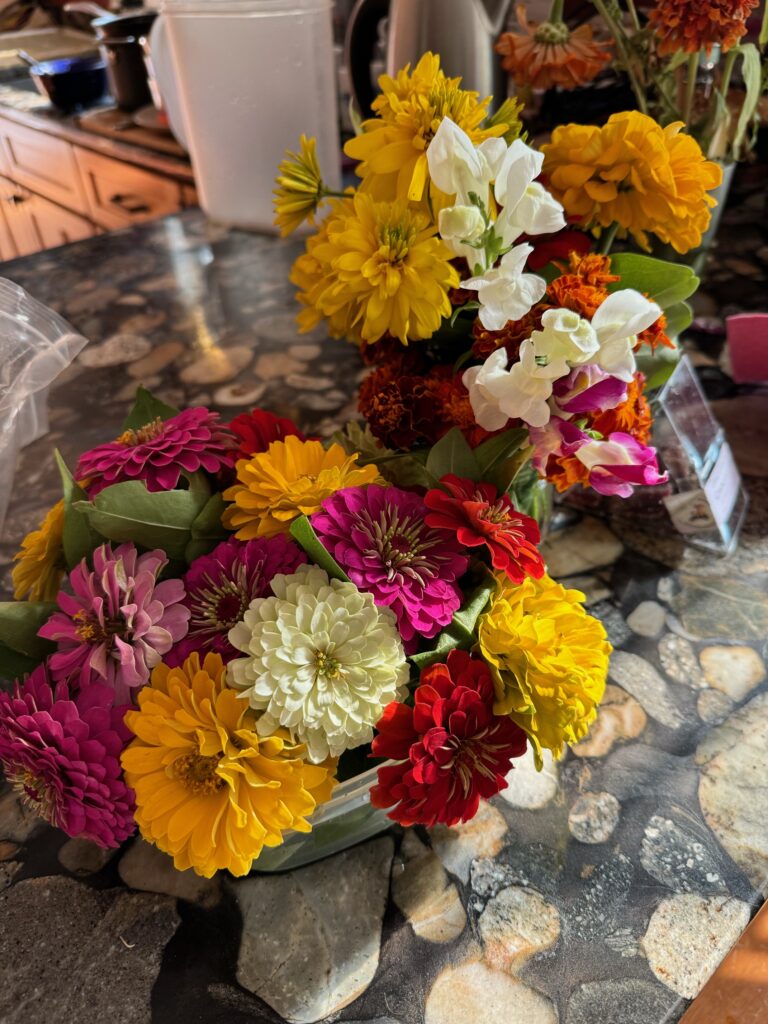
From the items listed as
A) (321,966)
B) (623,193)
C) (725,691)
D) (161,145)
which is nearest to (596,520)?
(725,691)

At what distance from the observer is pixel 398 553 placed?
13.1 inches

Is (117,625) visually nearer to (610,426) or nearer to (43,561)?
(43,561)

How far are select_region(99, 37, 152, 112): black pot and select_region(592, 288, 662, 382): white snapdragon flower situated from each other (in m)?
1.43

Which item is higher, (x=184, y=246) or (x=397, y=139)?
(x=397, y=139)

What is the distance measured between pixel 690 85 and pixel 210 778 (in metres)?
0.60

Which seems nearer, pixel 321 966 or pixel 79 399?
pixel 321 966

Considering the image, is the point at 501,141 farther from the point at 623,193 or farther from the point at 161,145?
the point at 161,145

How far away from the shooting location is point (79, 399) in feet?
2.57

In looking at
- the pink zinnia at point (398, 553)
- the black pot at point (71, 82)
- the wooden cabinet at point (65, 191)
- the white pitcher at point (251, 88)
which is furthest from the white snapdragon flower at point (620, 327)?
the black pot at point (71, 82)

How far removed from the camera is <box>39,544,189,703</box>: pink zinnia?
0.32 metres

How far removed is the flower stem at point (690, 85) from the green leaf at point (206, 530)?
487 millimetres

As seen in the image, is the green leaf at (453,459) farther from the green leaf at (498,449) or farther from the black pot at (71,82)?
the black pot at (71,82)

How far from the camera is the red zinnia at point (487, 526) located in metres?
0.33

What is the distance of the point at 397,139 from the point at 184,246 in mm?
767
